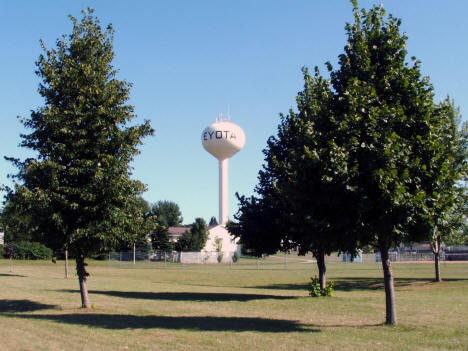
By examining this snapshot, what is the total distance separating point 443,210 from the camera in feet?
39.8

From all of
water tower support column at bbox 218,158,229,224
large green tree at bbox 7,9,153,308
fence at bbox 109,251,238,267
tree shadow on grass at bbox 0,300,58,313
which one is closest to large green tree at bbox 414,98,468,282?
large green tree at bbox 7,9,153,308

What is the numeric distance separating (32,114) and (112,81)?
2848 millimetres

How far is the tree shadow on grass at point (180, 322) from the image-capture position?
1323 centimetres

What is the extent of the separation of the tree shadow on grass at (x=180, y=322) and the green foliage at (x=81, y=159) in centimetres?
230

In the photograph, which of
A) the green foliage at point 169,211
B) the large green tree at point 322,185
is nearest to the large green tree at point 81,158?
the large green tree at point 322,185

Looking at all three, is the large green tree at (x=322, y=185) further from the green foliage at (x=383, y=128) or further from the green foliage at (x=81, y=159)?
the green foliage at (x=81, y=159)

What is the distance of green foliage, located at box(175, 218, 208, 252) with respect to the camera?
8712 cm

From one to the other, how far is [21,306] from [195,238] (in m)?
69.1

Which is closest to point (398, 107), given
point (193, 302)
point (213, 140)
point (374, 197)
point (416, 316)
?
point (374, 197)

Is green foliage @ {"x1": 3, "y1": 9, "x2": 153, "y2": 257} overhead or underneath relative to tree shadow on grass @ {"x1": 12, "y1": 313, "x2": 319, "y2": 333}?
overhead

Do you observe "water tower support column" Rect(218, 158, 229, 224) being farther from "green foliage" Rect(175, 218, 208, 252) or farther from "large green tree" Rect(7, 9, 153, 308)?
"large green tree" Rect(7, 9, 153, 308)

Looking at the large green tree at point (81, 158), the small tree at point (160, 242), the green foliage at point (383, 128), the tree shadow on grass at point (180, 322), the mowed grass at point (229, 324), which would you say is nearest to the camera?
the mowed grass at point (229, 324)

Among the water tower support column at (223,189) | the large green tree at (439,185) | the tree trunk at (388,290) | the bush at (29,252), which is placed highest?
the water tower support column at (223,189)

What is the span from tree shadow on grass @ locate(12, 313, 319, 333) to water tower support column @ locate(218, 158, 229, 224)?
8379cm
